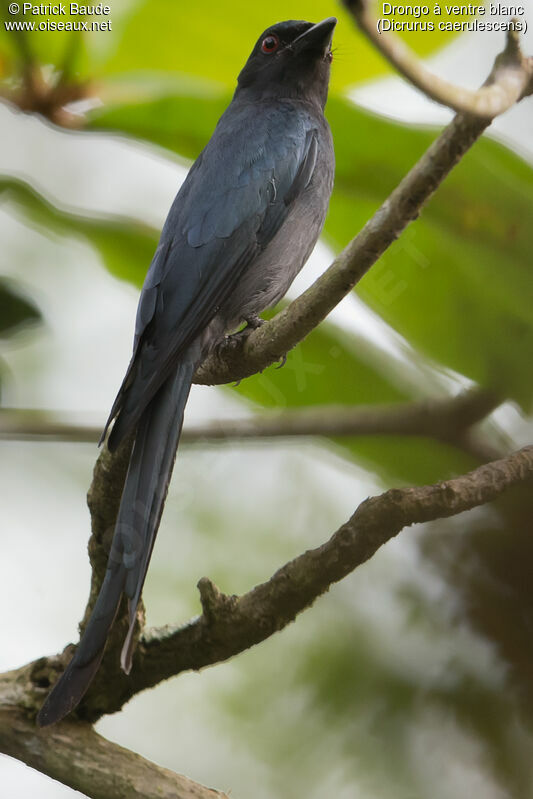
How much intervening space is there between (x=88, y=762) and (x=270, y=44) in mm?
2231

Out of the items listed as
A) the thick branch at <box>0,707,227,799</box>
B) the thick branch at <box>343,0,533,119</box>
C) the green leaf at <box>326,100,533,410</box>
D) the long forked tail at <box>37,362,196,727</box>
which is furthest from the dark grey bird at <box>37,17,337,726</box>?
the thick branch at <box>343,0,533,119</box>

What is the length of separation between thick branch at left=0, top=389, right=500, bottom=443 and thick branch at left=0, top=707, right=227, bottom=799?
68cm

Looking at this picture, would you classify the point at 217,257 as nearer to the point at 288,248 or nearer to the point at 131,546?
the point at 288,248

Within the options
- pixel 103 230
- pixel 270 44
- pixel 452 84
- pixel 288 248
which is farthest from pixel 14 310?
pixel 452 84

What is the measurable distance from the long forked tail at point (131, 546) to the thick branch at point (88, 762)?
128mm

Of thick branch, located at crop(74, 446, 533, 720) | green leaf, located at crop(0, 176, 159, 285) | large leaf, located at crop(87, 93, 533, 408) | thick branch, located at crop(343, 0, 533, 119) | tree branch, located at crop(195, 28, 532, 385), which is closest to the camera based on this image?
thick branch, located at crop(343, 0, 533, 119)

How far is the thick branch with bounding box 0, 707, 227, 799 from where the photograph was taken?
5.56 feet

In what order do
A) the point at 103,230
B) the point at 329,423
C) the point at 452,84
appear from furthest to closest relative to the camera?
the point at 103,230 → the point at 329,423 → the point at 452,84

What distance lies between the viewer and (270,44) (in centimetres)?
295

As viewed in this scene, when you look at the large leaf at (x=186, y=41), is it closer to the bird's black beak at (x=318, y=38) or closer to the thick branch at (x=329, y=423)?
the bird's black beak at (x=318, y=38)

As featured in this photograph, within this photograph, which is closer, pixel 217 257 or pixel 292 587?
pixel 292 587

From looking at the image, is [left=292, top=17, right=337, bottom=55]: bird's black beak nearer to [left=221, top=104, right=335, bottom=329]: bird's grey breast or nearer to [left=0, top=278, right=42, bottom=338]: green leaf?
[left=221, top=104, right=335, bottom=329]: bird's grey breast

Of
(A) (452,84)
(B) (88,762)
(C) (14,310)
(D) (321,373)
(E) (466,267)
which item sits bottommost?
(B) (88,762)

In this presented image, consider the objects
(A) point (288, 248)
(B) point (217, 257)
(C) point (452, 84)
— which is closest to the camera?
(C) point (452, 84)
